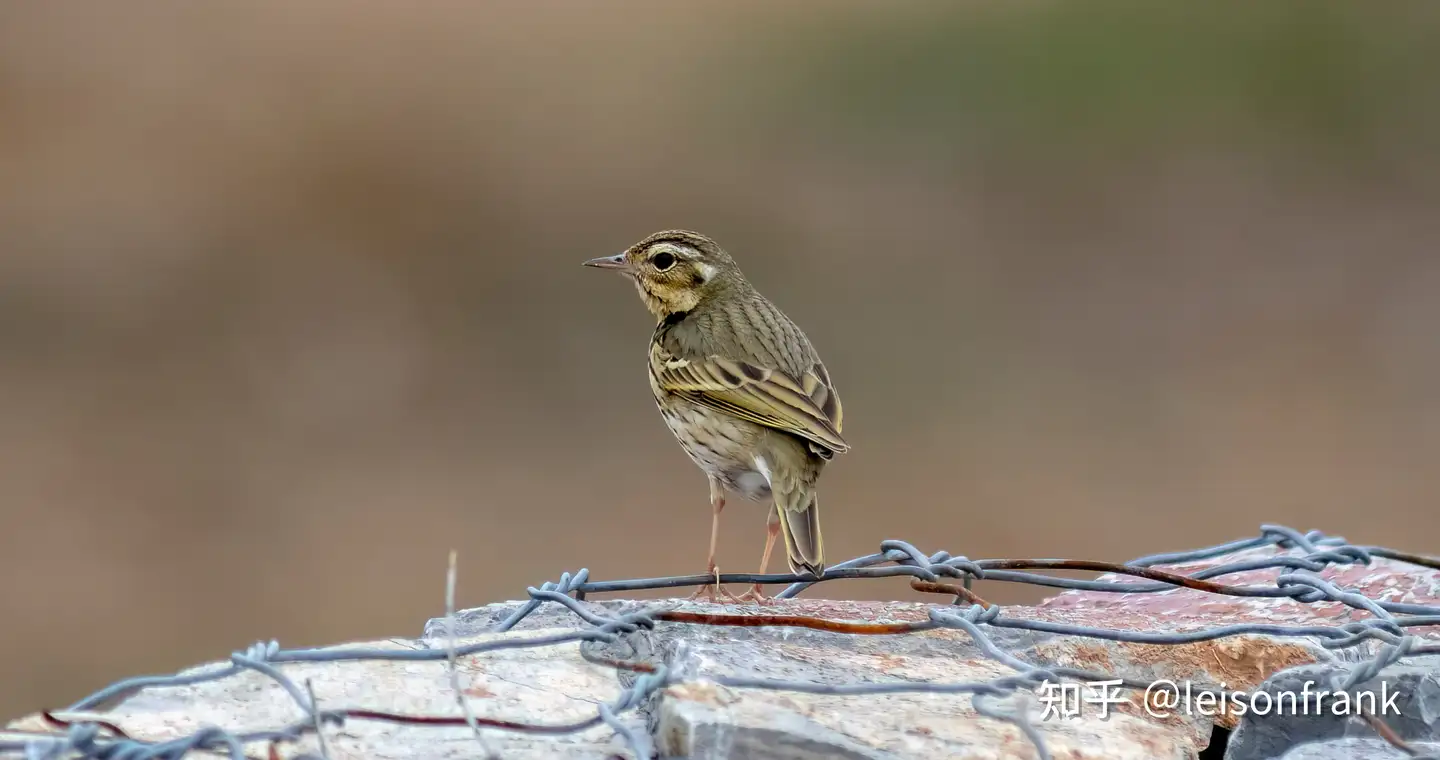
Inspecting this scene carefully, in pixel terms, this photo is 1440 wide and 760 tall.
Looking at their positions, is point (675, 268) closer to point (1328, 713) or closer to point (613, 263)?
point (613, 263)

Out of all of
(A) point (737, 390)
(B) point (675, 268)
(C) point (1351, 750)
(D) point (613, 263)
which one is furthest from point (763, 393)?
(C) point (1351, 750)

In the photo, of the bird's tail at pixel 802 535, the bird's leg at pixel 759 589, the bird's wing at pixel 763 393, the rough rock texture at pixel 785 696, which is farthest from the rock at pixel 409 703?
the bird's wing at pixel 763 393

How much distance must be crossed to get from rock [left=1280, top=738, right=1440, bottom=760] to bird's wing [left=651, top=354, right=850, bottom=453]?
2.17m

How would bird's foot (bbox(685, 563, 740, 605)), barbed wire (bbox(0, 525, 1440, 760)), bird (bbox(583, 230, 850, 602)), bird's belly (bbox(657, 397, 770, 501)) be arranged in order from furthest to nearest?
bird's belly (bbox(657, 397, 770, 501))
bird (bbox(583, 230, 850, 602))
bird's foot (bbox(685, 563, 740, 605))
barbed wire (bbox(0, 525, 1440, 760))

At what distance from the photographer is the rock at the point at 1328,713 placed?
4.30m

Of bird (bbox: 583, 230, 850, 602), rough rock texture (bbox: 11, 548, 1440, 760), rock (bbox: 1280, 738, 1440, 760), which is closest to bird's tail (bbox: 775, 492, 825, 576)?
bird (bbox: 583, 230, 850, 602)

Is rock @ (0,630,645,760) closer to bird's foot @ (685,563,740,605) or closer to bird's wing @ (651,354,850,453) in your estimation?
bird's foot @ (685,563,740,605)

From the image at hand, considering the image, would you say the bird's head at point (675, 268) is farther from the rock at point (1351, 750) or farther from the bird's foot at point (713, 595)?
the rock at point (1351, 750)

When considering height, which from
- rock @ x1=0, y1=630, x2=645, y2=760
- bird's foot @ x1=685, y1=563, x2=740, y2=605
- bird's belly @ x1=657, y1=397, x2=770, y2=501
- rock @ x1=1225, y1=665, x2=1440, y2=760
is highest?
bird's belly @ x1=657, y1=397, x2=770, y2=501

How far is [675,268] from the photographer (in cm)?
723

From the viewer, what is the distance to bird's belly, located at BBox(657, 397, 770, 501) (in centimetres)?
631

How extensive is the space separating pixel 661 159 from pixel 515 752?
17.2m

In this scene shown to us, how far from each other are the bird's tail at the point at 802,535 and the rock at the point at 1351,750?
71.9 inches

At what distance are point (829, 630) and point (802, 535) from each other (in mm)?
1265
